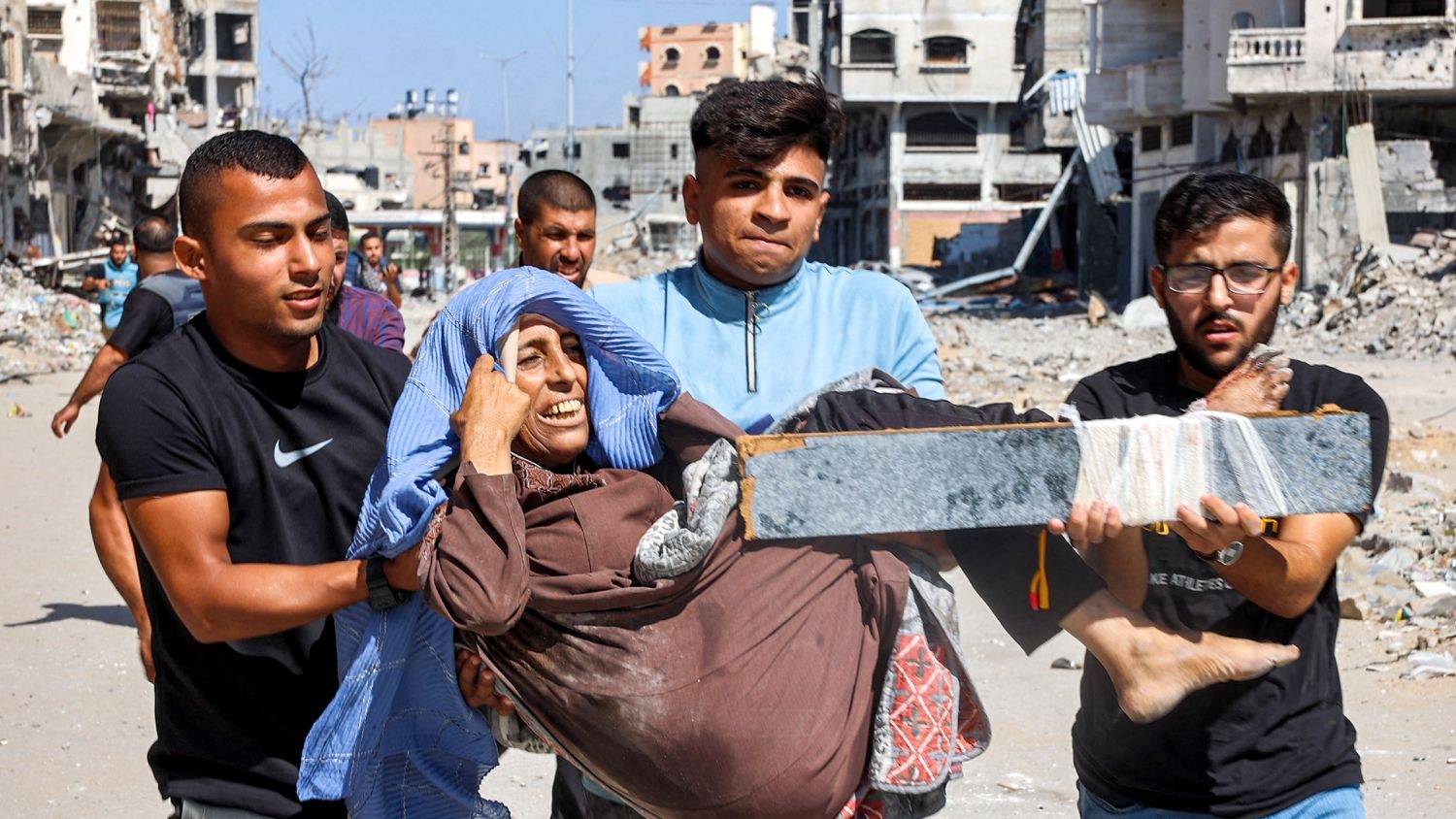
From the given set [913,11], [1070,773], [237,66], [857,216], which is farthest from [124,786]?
[237,66]

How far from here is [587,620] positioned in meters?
2.52

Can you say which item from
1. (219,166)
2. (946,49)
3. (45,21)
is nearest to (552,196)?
(219,166)

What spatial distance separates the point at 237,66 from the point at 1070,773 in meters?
68.7

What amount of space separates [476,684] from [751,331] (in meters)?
0.85

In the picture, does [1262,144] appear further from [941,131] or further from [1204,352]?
[1204,352]


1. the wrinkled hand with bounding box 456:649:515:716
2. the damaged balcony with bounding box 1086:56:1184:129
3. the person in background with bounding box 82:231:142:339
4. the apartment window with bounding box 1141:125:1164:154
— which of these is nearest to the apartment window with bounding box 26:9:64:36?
the damaged balcony with bounding box 1086:56:1184:129

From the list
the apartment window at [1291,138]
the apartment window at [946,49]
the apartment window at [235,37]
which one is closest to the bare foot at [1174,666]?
the apartment window at [1291,138]

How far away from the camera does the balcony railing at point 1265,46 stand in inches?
1109

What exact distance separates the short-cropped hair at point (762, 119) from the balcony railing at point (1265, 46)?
2752 cm

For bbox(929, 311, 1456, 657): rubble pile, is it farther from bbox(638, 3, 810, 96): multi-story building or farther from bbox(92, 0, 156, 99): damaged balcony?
bbox(638, 3, 810, 96): multi-story building

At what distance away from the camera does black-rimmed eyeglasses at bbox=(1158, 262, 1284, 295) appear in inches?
112

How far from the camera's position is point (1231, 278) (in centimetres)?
286

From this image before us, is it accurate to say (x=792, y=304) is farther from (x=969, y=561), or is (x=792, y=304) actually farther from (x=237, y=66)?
(x=237, y=66)

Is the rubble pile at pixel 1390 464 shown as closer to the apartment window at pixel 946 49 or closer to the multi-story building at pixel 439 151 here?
the apartment window at pixel 946 49
